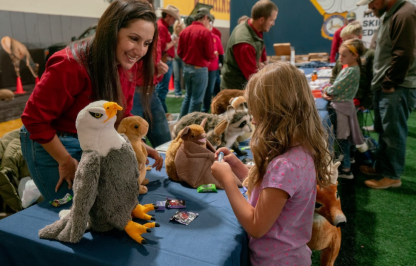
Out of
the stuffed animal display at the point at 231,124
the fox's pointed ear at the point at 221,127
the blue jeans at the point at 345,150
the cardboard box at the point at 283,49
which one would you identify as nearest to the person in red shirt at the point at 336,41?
the cardboard box at the point at 283,49

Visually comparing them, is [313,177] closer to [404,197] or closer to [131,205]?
[131,205]

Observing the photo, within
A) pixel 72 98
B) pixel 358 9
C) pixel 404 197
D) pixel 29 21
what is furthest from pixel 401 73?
pixel 358 9

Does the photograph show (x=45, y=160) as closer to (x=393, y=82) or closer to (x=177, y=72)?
(x=393, y=82)

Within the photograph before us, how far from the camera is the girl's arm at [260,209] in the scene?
0.93 meters

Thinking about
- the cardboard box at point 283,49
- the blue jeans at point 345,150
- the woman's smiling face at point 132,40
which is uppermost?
the woman's smiling face at point 132,40

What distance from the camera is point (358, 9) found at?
6.27 meters

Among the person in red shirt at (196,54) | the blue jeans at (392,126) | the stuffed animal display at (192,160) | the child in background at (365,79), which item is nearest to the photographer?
the stuffed animal display at (192,160)

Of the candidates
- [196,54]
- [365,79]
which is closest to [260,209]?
[365,79]

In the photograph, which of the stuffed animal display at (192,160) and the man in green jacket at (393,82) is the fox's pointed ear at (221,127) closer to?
the stuffed animal display at (192,160)

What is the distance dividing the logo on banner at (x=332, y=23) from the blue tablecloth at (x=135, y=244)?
6.46 m

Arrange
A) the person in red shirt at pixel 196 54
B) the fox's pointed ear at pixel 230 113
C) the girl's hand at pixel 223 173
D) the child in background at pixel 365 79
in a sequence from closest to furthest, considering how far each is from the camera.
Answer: the girl's hand at pixel 223 173
the fox's pointed ear at pixel 230 113
the child in background at pixel 365 79
the person in red shirt at pixel 196 54

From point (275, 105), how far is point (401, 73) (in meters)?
1.89

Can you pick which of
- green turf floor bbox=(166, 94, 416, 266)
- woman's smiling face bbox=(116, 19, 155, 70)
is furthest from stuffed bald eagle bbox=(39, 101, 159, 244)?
green turf floor bbox=(166, 94, 416, 266)

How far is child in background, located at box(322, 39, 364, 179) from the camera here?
2637mm
